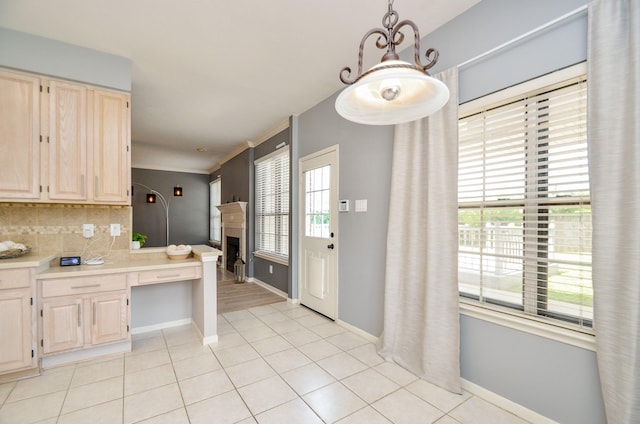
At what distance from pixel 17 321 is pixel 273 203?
3468mm

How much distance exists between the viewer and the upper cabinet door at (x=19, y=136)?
7.70 ft

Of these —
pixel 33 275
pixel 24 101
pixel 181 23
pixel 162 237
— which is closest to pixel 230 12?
pixel 181 23

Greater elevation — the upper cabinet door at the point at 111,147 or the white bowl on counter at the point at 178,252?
the upper cabinet door at the point at 111,147

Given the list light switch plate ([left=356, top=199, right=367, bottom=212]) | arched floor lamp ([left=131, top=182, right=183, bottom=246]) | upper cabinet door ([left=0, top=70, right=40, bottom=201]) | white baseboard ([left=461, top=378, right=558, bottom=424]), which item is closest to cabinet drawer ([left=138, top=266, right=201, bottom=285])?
upper cabinet door ([left=0, top=70, right=40, bottom=201])

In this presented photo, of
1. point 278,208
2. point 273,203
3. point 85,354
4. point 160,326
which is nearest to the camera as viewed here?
point 85,354

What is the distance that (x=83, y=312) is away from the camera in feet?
7.91

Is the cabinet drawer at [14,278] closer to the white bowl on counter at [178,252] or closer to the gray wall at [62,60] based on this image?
the white bowl on counter at [178,252]

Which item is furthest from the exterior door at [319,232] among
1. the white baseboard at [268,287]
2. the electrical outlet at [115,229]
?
the electrical outlet at [115,229]

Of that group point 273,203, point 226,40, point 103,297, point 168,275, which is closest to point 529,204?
point 226,40

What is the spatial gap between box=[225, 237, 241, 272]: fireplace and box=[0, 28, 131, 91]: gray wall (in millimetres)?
3913

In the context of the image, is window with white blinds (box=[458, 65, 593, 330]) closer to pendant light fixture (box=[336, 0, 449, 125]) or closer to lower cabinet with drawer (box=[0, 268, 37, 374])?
pendant light fixture (box=[336, 0, 449, 125])

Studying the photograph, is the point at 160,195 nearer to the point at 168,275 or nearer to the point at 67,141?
the point at 67,141

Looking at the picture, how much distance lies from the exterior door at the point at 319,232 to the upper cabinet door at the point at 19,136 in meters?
2.82

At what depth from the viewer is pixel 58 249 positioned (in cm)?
274
